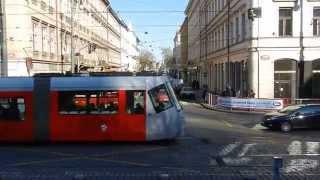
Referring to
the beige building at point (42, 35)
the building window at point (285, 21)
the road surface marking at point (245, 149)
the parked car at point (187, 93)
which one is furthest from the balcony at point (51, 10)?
the road surface marking at point (245, 149)

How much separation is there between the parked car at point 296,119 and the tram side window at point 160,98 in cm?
984

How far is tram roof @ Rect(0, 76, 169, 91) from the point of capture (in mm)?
22641

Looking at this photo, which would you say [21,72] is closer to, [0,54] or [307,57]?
[0,54]

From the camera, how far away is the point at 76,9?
2685 inches

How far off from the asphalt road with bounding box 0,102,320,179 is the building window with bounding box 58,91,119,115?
1.26 metres

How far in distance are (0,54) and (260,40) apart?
1876 centimetres

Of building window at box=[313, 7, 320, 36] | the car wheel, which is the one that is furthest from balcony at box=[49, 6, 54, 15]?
the car wheel

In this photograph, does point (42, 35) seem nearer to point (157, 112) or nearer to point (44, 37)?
point (44, 37)

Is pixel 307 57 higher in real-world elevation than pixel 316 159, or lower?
higher

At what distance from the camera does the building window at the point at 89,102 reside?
22.5 m

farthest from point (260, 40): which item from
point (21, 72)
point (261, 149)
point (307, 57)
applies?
point (261, 149)

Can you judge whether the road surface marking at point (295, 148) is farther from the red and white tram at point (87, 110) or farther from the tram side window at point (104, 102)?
the tram side window at point (104, 102)

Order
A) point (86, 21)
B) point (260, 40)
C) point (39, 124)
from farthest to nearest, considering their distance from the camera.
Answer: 1. point (86, 21)
2. point (260, 40)
3. point (39, 124)

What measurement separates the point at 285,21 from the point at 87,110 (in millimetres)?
27640
